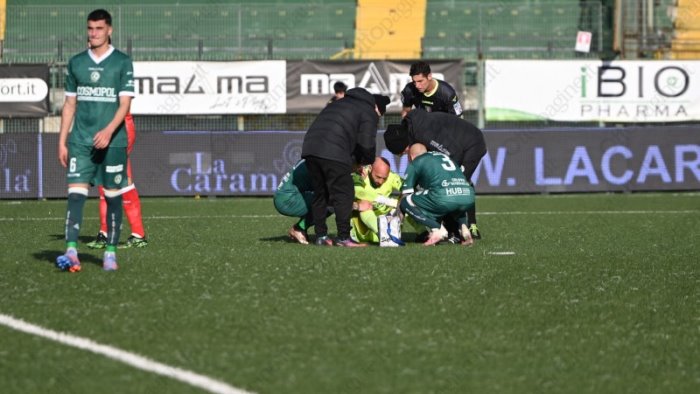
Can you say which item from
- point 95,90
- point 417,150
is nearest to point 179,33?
point 417,150

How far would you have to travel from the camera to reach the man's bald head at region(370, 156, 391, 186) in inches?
517

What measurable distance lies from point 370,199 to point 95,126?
174 inches

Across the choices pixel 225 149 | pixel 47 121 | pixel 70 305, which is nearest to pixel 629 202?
pixel 225 149

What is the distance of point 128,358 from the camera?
6.25 meters

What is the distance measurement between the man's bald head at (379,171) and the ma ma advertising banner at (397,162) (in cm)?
1057

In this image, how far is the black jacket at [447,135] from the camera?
1288 cm

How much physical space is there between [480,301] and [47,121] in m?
19.7

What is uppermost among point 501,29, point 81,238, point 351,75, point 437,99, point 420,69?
point 501,29

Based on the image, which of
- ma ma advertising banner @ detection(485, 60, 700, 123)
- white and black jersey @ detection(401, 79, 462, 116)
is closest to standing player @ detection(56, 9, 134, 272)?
white and black jersey @ detection(401, 79, 462, 116)

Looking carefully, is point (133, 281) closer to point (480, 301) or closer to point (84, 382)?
point (480, 301)

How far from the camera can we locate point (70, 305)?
25.7ft

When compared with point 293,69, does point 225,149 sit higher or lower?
lower

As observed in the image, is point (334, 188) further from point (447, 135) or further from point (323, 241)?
point (447, 135)

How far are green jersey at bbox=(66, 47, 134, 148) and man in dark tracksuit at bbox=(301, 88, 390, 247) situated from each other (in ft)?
9.63
